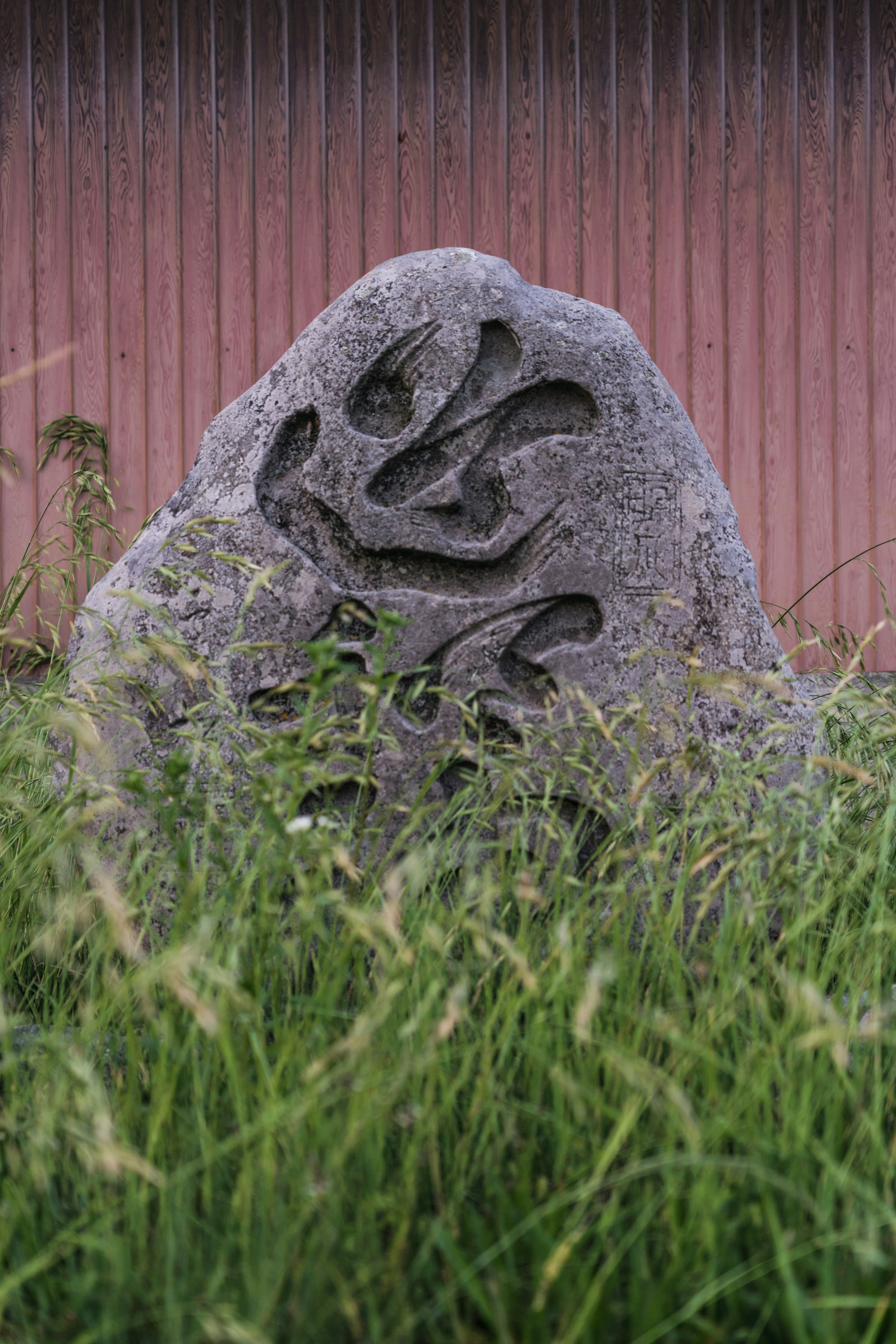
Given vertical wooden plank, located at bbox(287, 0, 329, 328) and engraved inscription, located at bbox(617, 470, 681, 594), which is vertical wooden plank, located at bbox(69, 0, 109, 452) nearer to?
vertical wooden plank, located at bbox(287, 0, 329, 328)

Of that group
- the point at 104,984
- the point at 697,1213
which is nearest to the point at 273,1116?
the point at 697,1213

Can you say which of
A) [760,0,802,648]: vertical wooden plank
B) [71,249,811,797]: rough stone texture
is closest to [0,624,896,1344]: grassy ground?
[71,249,811,797]: rough stone texture

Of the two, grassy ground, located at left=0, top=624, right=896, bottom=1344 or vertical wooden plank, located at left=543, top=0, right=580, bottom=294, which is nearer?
grassy ground, located at left=0, top=624, right=896, bottom=1344

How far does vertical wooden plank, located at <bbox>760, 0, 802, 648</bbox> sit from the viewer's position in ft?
11.9

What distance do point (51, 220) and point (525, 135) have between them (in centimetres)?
172

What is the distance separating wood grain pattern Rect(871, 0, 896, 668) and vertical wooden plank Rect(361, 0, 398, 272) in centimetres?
169

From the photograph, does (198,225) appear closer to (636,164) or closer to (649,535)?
(636,164)

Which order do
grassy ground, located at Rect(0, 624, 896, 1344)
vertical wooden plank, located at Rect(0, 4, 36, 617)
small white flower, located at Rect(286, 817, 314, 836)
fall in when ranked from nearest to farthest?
1. grassy ground, located at Rect(0, 624, 896, 1344)
2. small white flower, located at Rect(286, 817, 314, 836)
3. vertical wooden plank, located at Rect(0, 4, 36, 617)

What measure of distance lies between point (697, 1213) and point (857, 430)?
11.2ft

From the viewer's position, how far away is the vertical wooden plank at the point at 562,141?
11.9 ft

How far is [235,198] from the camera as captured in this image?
368cm

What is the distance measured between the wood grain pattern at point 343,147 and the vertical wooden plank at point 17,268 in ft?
3.57

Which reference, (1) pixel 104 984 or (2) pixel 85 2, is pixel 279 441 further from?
(2) pixel 85 2

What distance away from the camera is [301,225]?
12.0 feet
